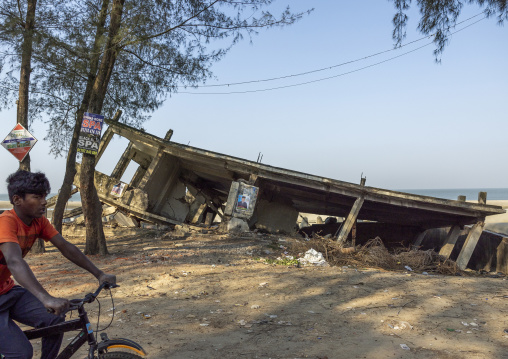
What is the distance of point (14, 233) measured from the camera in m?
2.59

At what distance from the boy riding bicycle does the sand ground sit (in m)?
1.93

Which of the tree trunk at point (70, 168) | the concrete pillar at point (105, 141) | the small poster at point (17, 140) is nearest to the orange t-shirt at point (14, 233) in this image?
the small poster at point (17, 140)

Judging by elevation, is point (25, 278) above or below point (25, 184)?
below

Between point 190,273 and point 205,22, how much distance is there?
5530 mm

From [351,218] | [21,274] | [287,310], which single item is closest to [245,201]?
[351,218]

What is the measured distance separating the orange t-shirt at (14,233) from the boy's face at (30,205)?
6cm

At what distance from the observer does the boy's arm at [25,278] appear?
7.78 feet

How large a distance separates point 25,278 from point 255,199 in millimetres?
9423

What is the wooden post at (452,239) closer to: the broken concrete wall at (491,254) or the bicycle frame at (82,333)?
the broken concrete wall at (491,254)

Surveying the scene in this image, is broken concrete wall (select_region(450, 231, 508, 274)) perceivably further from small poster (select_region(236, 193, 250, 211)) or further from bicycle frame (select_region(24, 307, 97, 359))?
bicycle frame (select_region(24, 307, 97, 359))

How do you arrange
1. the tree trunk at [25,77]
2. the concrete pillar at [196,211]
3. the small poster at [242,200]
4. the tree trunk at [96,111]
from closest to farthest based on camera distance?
1. the tree trunk at [96,111]
2. the tree trunk at [25,77]
3. the small poster at [242,200]
4. the concrete pillar at [196,211]

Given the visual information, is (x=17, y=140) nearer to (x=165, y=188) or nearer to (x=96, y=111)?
(x=96, y=111)

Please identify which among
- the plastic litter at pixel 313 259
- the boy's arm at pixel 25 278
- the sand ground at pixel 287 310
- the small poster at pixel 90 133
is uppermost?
the small poster at pixel 90 133

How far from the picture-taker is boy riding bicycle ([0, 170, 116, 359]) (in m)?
2.46
